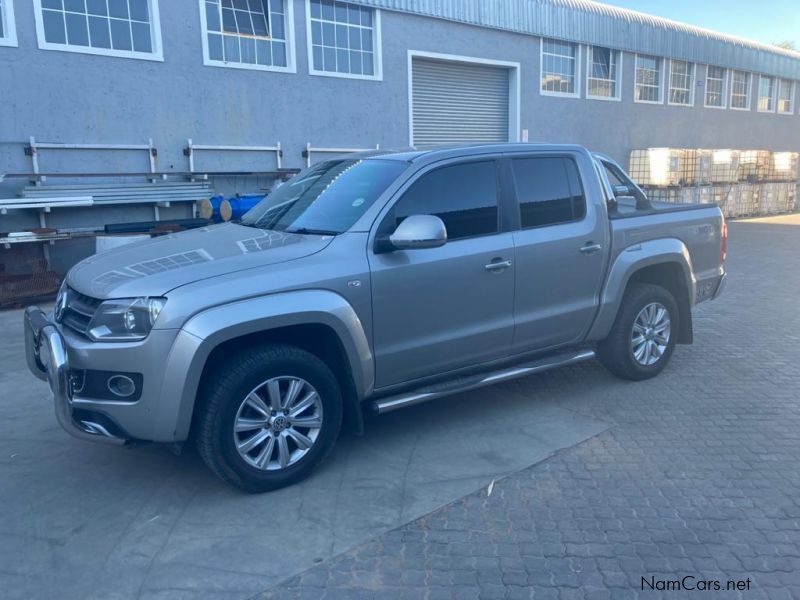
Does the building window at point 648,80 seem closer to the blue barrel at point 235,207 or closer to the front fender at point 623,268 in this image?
the blue barrel at point 235,207

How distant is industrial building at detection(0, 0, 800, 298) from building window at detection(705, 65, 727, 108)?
5372 millimetres

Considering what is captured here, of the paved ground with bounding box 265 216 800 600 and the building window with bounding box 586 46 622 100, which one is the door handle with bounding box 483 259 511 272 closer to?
the paved ground with bounding box 265 216 800 600

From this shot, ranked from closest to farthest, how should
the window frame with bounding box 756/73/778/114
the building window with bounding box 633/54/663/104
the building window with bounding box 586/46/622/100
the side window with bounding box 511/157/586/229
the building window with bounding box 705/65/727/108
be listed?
the side window with bounding box 511/157/586/229, the building window with bounding box 586/46/622/100, the building window with bounding box 633/54/663/104, the building window with bounding box 705/65/727/108, the window frame with bounding box 756/73/778/114

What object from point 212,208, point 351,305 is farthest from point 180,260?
point 212,208

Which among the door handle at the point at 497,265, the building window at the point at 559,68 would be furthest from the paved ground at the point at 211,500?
the building window at the point at 559,68

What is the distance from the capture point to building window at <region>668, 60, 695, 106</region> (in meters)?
22.9

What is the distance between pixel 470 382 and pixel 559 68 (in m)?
16.5

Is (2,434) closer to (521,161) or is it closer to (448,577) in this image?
(448,577)

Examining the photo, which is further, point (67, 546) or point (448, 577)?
point (67, 546)

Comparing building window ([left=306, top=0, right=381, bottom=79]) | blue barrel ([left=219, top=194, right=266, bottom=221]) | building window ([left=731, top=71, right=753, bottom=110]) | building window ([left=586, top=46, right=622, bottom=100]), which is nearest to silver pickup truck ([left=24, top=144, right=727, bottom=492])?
blue barrel ([left=219, top=194, right=266, bottom=221])

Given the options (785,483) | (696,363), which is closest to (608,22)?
(696,363)

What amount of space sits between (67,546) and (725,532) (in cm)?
329

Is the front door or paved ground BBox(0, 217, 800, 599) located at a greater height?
the front door

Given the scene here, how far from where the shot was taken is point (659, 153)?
64.6ft
